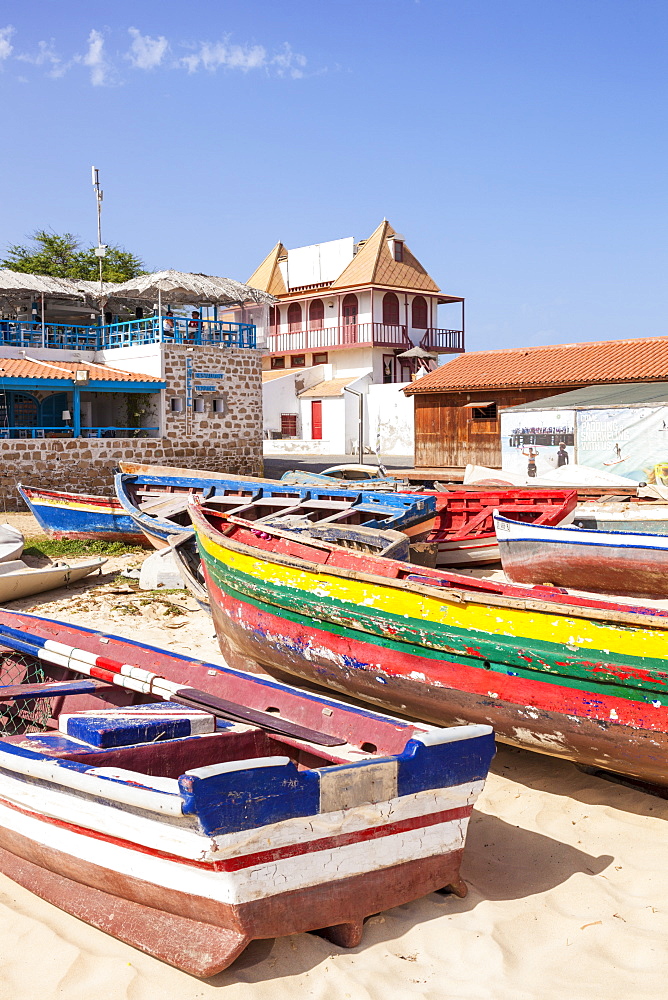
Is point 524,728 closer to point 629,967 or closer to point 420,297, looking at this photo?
point 629,967

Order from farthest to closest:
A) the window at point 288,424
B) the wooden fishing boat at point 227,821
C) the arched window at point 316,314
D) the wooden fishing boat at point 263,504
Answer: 1. the arched window at point 316,314
2. the window at point 288,424
3. the wooden fishing boat at point 263,504
4. the wooden fishing boat at point 227,821

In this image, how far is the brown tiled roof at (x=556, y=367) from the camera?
72.1ft

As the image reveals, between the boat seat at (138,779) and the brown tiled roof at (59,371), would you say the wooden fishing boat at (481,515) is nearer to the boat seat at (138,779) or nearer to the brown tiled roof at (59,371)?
the boat seat at (138,779)

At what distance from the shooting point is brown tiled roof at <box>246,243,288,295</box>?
4325cm

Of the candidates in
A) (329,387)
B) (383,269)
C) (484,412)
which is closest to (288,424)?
(329,387)

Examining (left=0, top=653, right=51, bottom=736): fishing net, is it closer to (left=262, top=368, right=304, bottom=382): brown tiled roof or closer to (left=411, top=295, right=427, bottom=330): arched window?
(left=262, top=368, right=304, bottom=382): brown tiled roof

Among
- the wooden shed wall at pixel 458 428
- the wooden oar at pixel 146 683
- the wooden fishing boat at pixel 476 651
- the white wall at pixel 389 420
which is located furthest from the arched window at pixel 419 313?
the wooden oar at pixel 146 683

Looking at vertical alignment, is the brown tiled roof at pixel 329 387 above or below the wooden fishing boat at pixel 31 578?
above

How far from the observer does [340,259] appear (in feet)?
138

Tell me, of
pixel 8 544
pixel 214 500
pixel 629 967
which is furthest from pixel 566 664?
pixel 8 544

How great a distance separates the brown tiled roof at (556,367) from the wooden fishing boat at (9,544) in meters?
16.0

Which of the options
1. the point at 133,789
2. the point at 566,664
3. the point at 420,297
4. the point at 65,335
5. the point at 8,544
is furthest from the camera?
the point at 420,297

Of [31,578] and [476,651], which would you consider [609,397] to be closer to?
[31,578]

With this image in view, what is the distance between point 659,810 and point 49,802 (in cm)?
355
